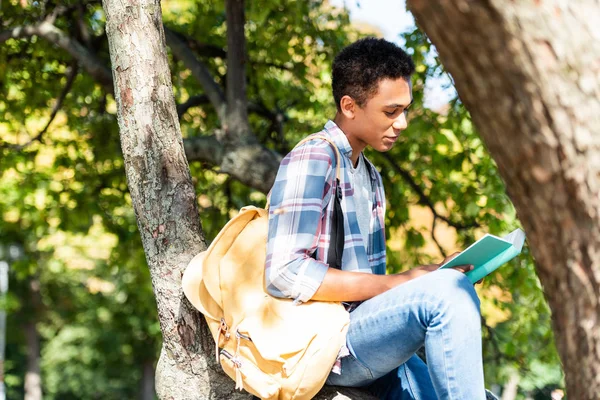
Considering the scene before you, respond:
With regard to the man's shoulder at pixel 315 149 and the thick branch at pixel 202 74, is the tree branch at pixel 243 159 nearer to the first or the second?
the thick branch at pixel 202 74

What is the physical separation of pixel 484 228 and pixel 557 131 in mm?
4608

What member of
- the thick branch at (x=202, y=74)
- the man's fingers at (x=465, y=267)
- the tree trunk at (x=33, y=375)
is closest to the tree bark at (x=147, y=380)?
the tree trunk at (x=33, y=375)

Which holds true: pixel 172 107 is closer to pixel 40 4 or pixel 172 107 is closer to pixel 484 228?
pixel 484 228

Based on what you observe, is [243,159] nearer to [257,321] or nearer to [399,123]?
[399,123]

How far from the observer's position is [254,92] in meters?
6.86

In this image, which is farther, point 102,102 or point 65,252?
point 65,252

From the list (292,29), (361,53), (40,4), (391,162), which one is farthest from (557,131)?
(40,4)

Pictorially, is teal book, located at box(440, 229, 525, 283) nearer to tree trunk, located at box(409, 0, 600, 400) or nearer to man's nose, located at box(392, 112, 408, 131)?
man's nose, located at box(392, 112, 408, 131)

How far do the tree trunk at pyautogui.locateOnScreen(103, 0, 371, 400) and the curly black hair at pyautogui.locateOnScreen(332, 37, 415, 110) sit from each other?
2.20 feet

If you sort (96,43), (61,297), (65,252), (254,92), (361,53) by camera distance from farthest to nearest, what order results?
(61,297) < (65,252) < (254,92) < (96,43) < (361,53)

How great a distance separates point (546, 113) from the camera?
4.81ft

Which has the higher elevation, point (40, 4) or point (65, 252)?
point (40, 4)

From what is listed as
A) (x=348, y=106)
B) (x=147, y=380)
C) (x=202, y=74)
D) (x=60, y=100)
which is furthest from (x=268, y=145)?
(x=147, y=380)

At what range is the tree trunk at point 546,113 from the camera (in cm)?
144
